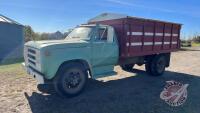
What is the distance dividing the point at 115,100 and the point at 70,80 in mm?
1503

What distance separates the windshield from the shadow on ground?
1.86 m

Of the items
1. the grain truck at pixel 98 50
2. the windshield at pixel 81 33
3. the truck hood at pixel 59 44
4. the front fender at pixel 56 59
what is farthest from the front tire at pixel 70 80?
the windshield at pixel 81 33

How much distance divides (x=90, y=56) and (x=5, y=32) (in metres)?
16.5

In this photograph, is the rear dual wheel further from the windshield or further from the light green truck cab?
the windshield

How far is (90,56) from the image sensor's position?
24.5 feet

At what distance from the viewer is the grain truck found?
6609 mm

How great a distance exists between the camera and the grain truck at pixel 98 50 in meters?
6.61

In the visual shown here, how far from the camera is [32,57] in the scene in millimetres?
7129

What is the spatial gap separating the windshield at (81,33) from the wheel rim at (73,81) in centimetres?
138

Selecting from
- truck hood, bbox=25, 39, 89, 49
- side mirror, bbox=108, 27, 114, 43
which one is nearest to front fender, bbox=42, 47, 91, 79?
truck hood, bbox=25, 39, 89, 49

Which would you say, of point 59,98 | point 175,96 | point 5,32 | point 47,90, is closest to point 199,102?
point 175,96

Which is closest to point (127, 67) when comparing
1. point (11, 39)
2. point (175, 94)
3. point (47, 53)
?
point (175, 94)

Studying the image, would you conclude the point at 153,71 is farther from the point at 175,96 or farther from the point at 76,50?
the point at 76,50

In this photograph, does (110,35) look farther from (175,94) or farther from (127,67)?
(127,67)
